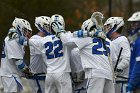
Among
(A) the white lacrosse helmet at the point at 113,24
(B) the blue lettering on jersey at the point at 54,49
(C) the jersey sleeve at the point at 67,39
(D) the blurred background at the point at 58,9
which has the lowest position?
(B) the blue lettering on jersey at the point at 54,49

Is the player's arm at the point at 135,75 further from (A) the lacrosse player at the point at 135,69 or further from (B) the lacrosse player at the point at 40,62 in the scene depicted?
(B) the lacrosse player at the point at 40,62

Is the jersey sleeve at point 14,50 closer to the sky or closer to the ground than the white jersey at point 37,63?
closer to the sky

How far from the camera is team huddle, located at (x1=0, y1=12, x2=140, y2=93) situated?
672 inches

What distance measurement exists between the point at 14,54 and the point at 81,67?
57.9 inches

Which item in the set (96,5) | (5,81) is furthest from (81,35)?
(96,5)

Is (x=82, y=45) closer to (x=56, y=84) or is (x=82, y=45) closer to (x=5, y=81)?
(x=56, y=84)

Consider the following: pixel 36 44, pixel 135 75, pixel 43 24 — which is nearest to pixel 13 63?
pixel 36 44

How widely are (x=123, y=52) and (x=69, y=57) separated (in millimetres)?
1213

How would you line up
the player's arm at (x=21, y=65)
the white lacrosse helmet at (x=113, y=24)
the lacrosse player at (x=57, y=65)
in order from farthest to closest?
the white lacrosse helmet at (x=113, y=24), the player's arm at (x=21, y=65), the lacrosse player at (x=57, y=65)

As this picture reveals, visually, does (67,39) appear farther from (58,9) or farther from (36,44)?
(58,9)

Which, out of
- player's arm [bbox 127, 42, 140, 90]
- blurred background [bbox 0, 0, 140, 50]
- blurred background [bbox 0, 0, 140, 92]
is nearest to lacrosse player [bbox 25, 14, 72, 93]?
player's arm [bbox 127, 42, 140, 90]

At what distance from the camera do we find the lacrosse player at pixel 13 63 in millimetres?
18266

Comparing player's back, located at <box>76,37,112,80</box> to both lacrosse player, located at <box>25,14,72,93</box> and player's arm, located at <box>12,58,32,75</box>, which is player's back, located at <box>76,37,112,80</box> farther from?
player's arm, located at <box>12,58,32,75</box>

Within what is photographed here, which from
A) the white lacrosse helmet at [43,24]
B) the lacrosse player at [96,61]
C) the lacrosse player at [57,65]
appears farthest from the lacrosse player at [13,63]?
the lacrosse player at [96,61]
